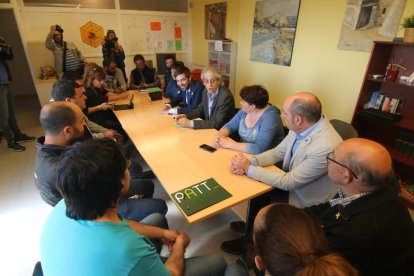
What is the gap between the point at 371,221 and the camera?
0.90 metres

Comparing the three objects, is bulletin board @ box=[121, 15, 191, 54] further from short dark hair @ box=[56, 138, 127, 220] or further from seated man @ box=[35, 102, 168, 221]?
short dark hair @ box=[56, 138, 127, 220]

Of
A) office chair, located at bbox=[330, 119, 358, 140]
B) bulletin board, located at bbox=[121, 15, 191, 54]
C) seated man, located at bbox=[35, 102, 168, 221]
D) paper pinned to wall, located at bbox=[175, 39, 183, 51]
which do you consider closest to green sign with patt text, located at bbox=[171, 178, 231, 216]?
seated man, located at bbox=[35, 102, 168, 221]

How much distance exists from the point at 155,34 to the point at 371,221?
5.78m

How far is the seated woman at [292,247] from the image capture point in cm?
54

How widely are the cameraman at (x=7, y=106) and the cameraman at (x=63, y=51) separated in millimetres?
905

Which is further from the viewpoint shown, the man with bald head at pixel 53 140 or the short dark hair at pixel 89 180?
the man with bald head at pixel 53 140

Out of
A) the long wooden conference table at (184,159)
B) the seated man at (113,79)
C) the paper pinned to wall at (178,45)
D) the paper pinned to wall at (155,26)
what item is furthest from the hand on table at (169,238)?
the paper pinned to wall at (178,45)

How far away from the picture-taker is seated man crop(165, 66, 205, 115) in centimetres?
279

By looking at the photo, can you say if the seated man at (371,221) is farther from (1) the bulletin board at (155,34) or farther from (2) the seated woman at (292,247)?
(1) the bulletin board at (155,34)

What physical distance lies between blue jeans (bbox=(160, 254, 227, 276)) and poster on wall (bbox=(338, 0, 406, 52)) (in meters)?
2.91

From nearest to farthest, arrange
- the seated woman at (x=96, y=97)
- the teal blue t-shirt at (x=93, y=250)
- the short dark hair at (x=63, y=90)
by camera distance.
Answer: the teal blue t-shirt at (x=93, y=250), the short dark hair at (x=63, y=90), the seated woman at (x=96, y=97)

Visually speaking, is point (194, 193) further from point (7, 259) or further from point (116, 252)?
point (7, 259)

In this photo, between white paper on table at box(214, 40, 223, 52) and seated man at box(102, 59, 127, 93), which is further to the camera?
white paper on table at box(214, 40, 223, 52)

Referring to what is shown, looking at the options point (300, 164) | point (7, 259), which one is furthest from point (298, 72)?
point (7, 259)
